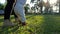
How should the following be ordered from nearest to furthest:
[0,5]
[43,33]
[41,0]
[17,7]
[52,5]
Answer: [43,33] < [17,7] < [0,5] < [41,0] < [52,5]

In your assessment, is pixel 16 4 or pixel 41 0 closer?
pixel 16 4

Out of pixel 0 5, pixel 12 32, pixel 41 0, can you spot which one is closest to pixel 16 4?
pixel 12 32

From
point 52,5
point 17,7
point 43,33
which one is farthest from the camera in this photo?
point 52,5

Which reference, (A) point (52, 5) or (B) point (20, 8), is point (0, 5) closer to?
A: (A) point (52, 5)

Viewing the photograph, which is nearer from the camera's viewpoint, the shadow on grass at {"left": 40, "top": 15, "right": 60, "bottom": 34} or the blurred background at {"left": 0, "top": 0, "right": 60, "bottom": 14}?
the shadow on grass at {"left": 40, "top": 15, "right": 60, "bottom": 34}

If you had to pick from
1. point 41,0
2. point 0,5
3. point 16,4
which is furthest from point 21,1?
point 41,0

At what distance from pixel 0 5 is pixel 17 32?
1533cm

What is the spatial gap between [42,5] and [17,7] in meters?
17.2

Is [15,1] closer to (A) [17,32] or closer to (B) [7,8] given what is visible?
(B) [7,8]

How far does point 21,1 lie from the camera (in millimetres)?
4605

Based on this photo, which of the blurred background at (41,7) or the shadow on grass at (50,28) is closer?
the shadow on grass at (50,28)

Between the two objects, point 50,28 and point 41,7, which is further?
point 41,7

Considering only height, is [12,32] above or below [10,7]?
below

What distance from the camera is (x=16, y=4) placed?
460 centimetres
